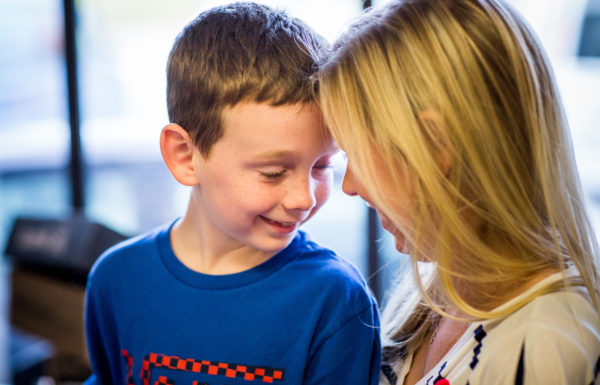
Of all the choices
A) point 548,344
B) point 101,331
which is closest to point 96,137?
point 101,331

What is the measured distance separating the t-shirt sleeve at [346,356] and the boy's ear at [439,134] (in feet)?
0.97

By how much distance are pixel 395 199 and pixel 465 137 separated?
0.46 ft

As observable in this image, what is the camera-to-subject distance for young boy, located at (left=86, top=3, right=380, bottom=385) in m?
0.88

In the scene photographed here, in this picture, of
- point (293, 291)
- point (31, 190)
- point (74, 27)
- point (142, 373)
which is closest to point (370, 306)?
point (293, 291)

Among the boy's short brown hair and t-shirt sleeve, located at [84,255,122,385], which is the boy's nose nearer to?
the boy's short brown hair

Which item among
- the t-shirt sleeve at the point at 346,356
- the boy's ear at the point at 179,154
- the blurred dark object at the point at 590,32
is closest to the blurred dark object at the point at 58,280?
the boy's ear at the point at 179,154

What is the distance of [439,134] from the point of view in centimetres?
82

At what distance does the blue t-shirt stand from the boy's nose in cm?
15

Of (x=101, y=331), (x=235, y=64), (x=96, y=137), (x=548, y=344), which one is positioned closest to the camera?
(x=548, y=344)

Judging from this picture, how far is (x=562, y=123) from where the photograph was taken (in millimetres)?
844

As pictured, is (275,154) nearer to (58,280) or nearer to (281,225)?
(281,225)

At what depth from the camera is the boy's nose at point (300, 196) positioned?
2.92ft

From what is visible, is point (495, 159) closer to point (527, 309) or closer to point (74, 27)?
point (527, 309)

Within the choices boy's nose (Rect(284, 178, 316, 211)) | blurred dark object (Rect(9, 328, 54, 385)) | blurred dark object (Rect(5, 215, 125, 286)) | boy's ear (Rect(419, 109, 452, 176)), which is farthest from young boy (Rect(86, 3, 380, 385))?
blurred dark object (Rect(9, 328, 54, 385))
